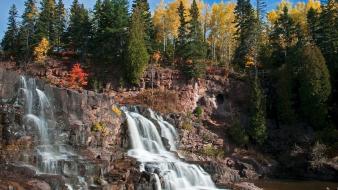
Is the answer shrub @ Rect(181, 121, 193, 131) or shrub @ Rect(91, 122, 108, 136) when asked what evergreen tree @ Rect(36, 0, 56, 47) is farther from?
shrub @ Rect(91, 122, 108, 136)

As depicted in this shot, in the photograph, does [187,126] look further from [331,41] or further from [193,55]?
[331,41]

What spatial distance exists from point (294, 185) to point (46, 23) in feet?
151

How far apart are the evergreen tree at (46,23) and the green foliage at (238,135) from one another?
31.4 meters

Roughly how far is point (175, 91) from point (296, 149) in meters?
17.6

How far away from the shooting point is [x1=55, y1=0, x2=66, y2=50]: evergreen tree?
7050 centimetres

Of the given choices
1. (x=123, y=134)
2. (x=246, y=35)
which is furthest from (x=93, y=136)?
(x=246, y=35)

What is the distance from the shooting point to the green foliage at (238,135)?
53.4m

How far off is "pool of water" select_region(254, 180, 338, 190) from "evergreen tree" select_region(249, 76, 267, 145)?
8989mm

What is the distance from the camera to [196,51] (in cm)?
6219

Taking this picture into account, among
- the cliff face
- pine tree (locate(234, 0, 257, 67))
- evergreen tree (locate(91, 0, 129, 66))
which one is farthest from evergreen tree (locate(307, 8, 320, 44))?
evergreen tree (locate(91, 0, 129, 66))

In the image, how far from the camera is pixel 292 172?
49594 millimetres

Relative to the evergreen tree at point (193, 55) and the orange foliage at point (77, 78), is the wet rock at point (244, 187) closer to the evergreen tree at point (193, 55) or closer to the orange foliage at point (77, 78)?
the evergreen tree at point (193, 55)

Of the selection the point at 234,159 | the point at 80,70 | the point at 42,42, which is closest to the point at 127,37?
the point at 80,70

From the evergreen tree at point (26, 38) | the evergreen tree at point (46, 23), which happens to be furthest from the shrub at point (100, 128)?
the evergreen tree at point (46, 23)
